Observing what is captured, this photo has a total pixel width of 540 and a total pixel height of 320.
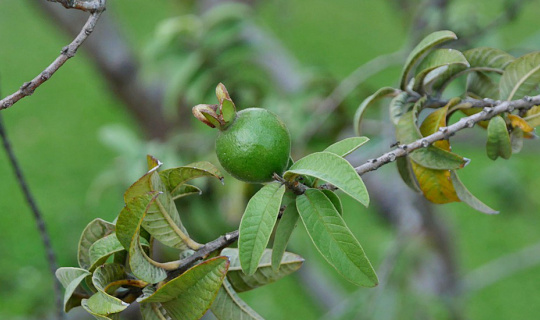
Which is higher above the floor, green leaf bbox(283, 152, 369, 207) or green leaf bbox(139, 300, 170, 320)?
green leaf bbox(283, 152, 369, 207)

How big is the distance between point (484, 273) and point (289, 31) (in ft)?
16.3

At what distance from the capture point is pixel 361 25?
7.66 metres

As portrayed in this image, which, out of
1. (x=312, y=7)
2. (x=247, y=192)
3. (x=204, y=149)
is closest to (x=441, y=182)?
(x=247, y=192)

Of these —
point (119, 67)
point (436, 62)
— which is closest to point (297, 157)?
point (119, 67)

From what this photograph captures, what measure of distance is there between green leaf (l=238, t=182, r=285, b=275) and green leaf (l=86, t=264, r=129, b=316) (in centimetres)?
10

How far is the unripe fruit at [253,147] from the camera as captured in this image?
1.77ft

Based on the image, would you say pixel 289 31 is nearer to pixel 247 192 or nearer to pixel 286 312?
pixel 286 312

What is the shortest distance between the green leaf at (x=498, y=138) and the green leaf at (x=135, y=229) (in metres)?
0.33

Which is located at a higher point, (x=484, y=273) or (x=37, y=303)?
(x=37, y=303)

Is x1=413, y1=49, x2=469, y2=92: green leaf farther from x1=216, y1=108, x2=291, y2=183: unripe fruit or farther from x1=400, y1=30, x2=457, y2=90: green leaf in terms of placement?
x1=216, y1=108, x2=291, y2=183: unripe fruit

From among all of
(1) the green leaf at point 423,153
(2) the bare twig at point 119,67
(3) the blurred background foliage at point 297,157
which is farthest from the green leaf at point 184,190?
(2) the bare twig at point 119,67

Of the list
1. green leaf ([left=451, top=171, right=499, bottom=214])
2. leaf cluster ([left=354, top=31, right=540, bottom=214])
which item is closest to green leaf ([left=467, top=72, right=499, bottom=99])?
leaf cluster ([left=354, top=31, right=540, bottom=214])

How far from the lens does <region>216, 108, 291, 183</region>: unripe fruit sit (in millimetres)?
539

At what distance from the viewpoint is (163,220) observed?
0.54 m
